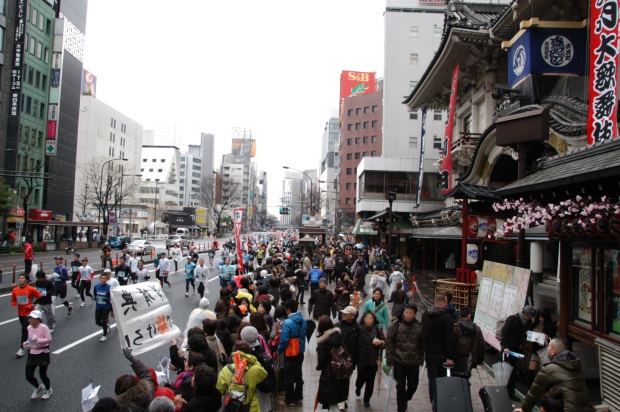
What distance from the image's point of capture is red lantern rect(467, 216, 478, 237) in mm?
13719

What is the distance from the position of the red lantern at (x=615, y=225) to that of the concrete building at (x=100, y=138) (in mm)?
69015

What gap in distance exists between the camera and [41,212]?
4706 centimetres

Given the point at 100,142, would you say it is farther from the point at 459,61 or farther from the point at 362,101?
the point at 459,61

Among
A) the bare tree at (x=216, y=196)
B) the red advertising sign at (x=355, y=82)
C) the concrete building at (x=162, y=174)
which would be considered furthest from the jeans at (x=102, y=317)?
the concrete building at (x=162, y=174)

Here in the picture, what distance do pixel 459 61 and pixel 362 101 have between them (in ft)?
209

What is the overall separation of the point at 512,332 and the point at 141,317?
5.73 m

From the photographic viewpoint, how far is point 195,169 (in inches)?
5285

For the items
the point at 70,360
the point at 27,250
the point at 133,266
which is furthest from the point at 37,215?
the point at 70,360

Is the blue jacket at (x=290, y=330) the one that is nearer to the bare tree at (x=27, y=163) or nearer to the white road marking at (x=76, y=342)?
the white road marking at (x=76, y=342)

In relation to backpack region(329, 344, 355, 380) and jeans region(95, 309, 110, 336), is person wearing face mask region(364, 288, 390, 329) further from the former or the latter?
jeans region(95, 309, 110, 336)

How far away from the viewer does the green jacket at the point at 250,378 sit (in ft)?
16.8

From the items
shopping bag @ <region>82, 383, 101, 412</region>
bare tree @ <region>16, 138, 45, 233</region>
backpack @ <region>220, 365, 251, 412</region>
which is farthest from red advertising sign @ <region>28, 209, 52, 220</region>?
backpack @ <region>220, 365, 251, 412</region>

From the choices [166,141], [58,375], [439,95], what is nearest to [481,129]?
[439,95]

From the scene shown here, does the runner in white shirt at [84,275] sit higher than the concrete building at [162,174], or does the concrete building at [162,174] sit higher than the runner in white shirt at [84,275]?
the concrete building at [162,174]
